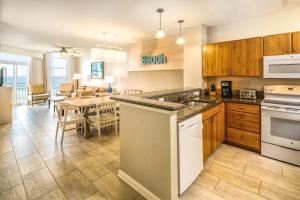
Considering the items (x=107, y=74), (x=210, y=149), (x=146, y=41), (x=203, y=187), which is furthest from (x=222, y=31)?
(x=107, y=74)

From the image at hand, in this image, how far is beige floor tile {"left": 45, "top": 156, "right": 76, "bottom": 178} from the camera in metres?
2.40

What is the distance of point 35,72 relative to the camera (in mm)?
8328

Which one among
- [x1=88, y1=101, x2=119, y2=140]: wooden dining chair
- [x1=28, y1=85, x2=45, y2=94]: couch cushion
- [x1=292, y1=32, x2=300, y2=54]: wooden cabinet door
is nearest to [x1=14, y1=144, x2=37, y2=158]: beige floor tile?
[x1=88, y1=101, x2=119, y2=140]: wooden dining chair

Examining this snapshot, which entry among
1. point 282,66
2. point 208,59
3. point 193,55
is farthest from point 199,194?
point 193,55

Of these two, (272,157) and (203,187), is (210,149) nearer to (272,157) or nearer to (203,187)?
(203,187)

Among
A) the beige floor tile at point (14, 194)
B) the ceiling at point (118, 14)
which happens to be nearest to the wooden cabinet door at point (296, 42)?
the ceiling at point (118, 14)

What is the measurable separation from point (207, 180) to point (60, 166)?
2.15 metres

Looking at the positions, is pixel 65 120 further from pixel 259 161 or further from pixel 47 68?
pixel 47 68

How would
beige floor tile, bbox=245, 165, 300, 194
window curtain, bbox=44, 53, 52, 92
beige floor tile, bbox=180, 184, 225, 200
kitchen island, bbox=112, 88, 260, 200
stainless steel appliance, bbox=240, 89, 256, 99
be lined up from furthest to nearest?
window curtain, bbox=44, 53, 52, 92 < stainless steel appliance, bbox=240, 89, 256, 99 < beige floor tile, bbox=245, 165, 300, 194 < beige floor tile, bbox=180, 184, 225, 200 < kitchen island, bbox=112, 88, 260, 200

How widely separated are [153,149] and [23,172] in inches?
78.1

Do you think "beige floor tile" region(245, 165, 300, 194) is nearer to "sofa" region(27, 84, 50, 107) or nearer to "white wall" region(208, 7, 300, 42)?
"white wall" region(208, 7, 300, 42)

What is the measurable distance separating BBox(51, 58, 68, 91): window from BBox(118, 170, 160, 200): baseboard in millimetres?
8829

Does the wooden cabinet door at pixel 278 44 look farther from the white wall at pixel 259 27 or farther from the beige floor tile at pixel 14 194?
the beige floor tile at pixel 14 194

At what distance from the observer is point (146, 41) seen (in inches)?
211
